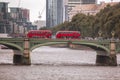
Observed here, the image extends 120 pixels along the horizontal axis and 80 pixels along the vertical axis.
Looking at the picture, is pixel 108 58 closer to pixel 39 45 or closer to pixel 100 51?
pixel 100 51

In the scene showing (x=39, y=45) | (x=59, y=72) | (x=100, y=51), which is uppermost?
(x=39, y=45)

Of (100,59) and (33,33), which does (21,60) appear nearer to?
(100,59)

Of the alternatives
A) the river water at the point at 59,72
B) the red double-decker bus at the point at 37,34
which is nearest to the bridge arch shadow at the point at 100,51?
the river water at the point at 59,72

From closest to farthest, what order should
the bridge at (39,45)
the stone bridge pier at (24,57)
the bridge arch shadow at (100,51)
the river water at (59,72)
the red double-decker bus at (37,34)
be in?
the river water at (59,72) < the stone bridge pier at (24,57) < the bridge at (39,45) < the bridge arch shadow at (100,51) < the red double-decker bus at (37,34)

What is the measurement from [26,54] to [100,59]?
12.8m

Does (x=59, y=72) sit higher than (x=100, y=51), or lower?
lower

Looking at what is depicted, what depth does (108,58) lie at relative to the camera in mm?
122812

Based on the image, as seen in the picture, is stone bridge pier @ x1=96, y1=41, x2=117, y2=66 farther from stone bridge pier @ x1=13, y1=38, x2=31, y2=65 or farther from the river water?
stone bridge pier @ x1=13, y1=38, x2=31, y2=65

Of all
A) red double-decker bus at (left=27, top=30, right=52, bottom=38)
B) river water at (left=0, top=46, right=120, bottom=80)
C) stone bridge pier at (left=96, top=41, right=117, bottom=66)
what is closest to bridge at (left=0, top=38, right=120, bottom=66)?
stone bridge pier at (left=96, top=41, right=117, bottom=66)

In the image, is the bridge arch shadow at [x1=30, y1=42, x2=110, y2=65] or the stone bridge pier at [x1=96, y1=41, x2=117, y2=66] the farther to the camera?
the bridge arch shadow at [x1=30, y1=42, x2=110, y2=65]

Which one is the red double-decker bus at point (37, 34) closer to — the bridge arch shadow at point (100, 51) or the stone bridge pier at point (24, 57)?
the bridge arch shadow at point (100, 51)

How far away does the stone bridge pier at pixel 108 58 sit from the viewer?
121 m

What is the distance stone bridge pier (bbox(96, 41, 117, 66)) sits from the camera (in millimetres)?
121438

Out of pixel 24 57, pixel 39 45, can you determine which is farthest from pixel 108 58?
pixel 24 57
